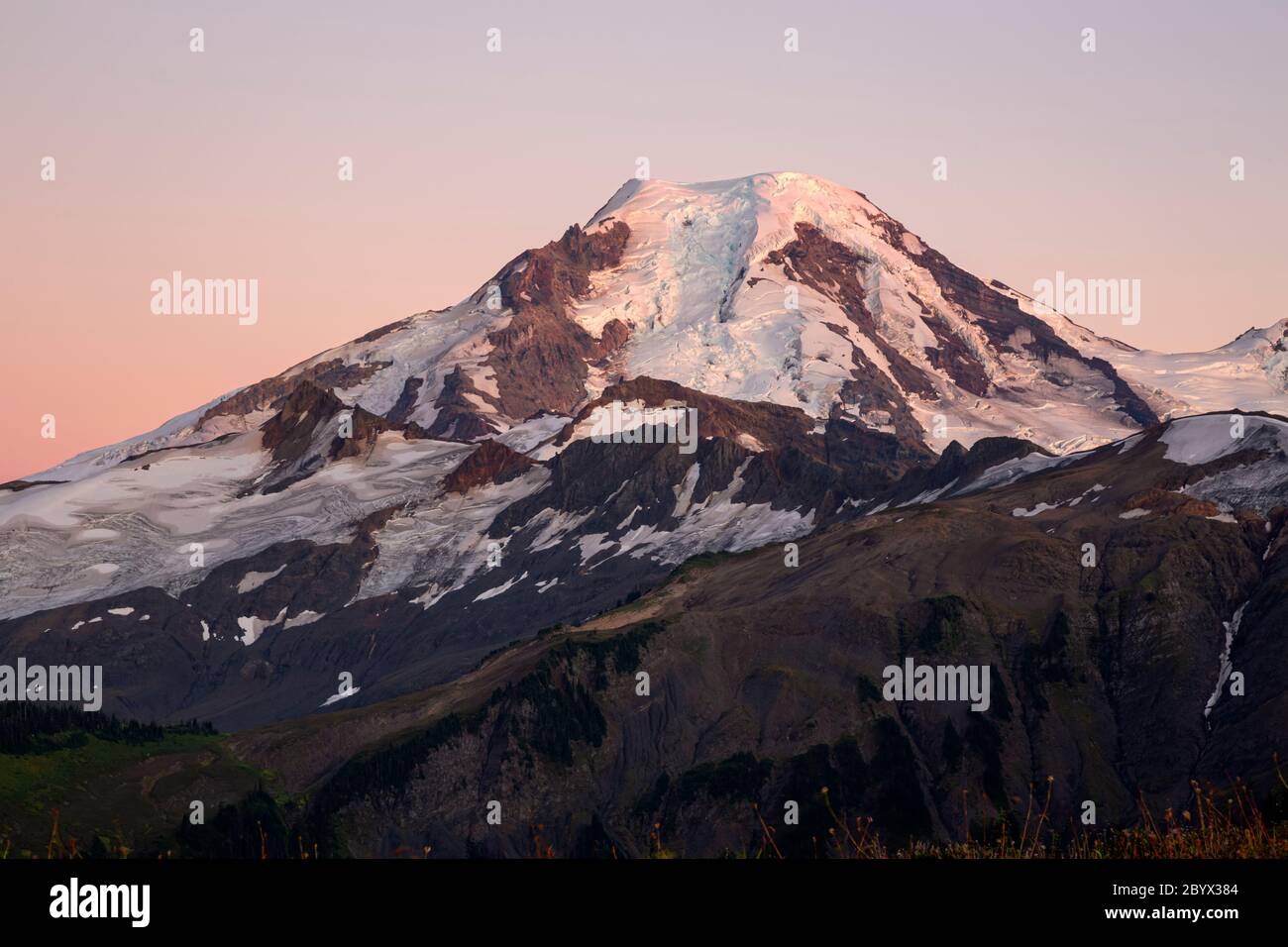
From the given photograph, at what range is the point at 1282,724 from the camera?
191m
